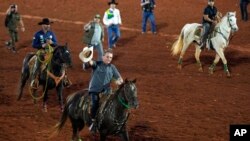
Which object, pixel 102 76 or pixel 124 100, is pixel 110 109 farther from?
pixel 102 76

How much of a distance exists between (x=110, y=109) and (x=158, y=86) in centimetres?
733

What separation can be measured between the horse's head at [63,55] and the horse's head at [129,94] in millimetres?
3825

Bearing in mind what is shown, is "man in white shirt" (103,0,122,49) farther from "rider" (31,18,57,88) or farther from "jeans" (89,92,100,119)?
"jeans" (89,92,100,119)

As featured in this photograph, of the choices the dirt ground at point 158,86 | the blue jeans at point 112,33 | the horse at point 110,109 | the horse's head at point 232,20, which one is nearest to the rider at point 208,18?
the horse's head at point 232,20

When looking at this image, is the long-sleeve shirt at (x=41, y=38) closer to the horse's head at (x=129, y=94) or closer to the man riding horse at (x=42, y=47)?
the man riding horse at (x=42, y=47)

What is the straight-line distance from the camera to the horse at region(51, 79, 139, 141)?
27.7ft

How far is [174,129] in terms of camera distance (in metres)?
11.7

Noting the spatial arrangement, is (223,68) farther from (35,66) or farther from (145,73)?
(35,66)

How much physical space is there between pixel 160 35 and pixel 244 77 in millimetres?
9215

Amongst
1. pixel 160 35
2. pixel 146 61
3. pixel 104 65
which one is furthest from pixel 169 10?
pixel 104 65

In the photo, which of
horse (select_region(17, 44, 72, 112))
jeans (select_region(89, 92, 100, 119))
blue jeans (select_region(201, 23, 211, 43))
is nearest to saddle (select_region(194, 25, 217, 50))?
blue jeans (select_region(201, 23, 211, 43))

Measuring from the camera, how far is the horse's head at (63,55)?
39.7 ft

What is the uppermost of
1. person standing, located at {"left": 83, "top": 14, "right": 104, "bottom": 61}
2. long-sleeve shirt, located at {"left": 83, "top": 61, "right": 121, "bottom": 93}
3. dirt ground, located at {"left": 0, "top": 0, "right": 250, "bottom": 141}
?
person standing, located at {"left": 83, "top": 14, "right": 104, "bottom": 61}

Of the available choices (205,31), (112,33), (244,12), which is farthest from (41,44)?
(244,12)
